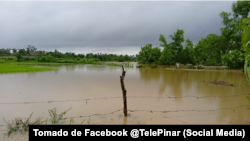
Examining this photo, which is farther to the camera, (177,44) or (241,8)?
(177,44)

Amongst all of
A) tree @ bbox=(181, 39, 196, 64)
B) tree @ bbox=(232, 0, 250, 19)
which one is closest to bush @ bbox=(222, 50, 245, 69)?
tree @ bbox=(232, 0, 250, 19)

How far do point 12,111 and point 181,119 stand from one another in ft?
21.8

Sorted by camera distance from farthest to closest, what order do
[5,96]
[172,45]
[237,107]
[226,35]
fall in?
[172,45], [226,35], [5,96], [237,107]

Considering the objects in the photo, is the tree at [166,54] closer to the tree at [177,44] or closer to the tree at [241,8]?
the tree at [177,44]

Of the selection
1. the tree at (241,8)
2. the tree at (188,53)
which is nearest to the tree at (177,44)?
the tree at (188,53)

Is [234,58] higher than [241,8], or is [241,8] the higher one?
[241,8]

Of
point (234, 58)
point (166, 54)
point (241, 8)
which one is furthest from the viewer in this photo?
point (166, 54)

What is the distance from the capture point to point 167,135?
385cm

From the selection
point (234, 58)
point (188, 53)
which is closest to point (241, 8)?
point (234, 58)

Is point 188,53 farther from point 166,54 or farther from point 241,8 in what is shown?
point 241,8

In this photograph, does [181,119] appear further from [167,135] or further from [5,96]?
[5,96]

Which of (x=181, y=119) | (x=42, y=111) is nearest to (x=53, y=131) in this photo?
(x=42, y=111)

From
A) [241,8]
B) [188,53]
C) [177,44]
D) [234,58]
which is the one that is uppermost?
[241,8]

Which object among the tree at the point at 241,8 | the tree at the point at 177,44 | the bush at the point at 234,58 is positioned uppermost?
the tree at the point at 241,8
